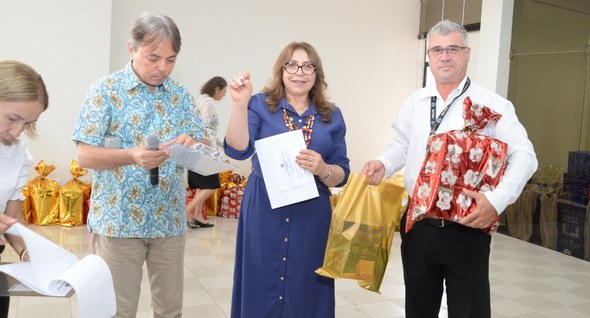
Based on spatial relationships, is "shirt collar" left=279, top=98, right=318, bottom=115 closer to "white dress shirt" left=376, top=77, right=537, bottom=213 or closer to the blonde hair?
"white dress shirt" left=376, top=77, right=537, bottom=213

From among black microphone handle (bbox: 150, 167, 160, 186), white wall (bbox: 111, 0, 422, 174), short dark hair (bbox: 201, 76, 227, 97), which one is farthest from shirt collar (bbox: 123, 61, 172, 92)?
white wall (bbox: 111, 0, 422, 174)

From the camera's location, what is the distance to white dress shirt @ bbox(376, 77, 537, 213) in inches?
72.5

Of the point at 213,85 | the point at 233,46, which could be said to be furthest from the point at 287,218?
the point at 233,46

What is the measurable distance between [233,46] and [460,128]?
5.47 m

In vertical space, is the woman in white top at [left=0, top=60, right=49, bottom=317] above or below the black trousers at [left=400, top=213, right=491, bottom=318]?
above

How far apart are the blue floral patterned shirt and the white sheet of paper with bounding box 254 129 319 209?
367 millimetres

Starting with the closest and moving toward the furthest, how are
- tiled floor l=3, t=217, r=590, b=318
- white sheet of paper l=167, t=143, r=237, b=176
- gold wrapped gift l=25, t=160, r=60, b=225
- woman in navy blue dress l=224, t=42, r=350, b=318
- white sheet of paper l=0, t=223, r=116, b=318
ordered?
white sheet of paper l=0, t=223, r=116, b=318 → white sheet of paper l=167, t=143, r=237, b=176 → woman in navy blue dress l=224, t=42, r=350, b=318 → tiled floor l=3, t=217, r=590, b=318 → gold wrapped gift l=25, t=160, r=60, b=225

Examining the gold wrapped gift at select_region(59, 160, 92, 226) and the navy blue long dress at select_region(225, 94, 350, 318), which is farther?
the gold wrapped gift at select_region(59, 160, 92, 226)

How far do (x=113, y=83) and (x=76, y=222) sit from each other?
4.02 meters

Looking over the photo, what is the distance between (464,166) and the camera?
72.0 inches

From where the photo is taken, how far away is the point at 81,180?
5883 mm

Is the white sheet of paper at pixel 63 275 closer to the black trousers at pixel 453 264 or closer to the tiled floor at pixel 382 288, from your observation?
the black trousers at pixel 453 264

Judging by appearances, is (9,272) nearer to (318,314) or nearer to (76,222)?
(318,314)

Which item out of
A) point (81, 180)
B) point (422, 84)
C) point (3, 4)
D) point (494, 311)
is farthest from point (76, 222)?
point (422, 84)
